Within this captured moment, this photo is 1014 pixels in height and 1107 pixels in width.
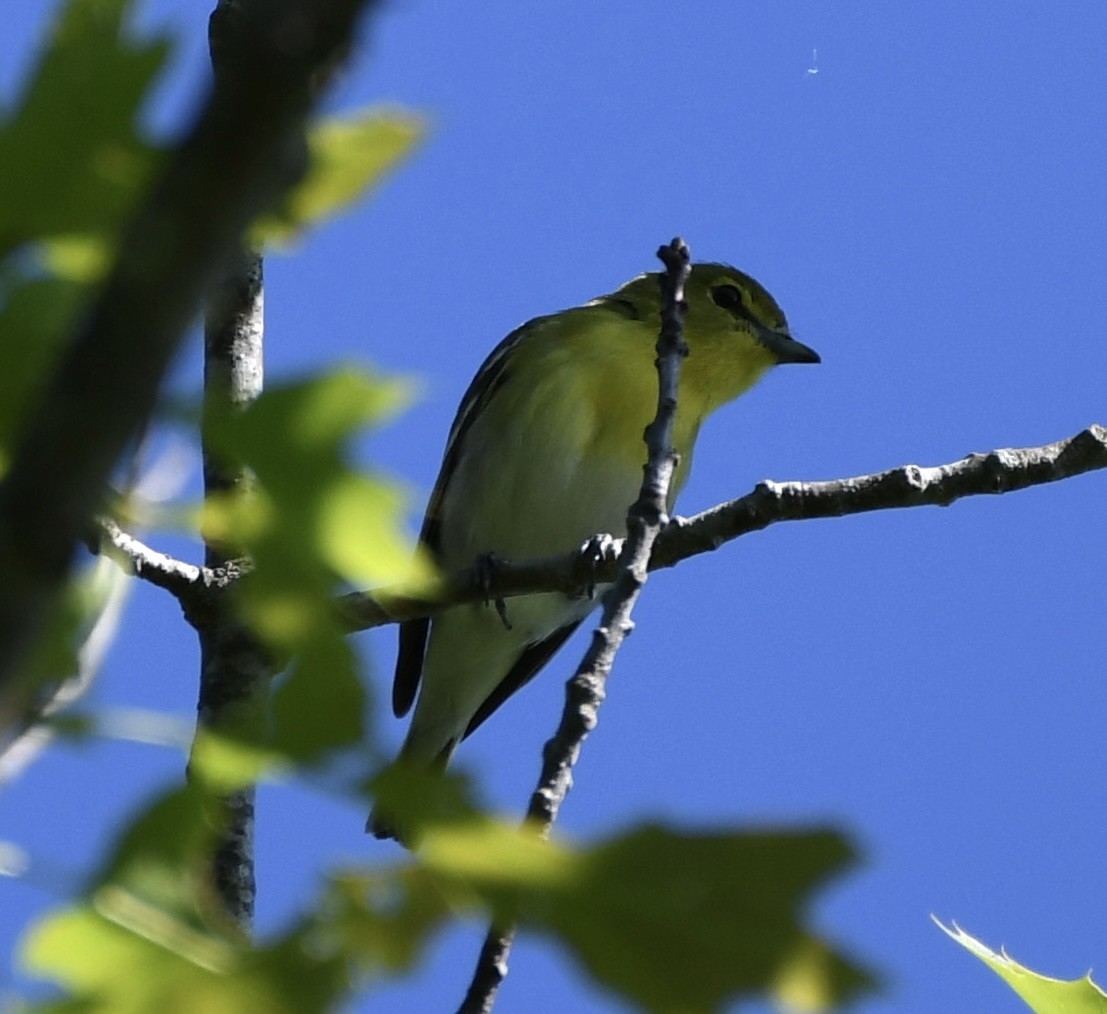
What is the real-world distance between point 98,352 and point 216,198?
0.25 ft

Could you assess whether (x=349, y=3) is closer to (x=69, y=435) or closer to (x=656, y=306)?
(x=69, y=435)

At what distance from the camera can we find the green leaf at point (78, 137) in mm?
812

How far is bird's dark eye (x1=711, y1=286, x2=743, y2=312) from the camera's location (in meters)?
7.54

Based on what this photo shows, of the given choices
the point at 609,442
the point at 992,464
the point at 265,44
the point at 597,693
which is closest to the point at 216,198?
the point at 265,44

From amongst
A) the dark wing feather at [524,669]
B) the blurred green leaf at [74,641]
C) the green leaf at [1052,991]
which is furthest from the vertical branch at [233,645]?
the dark wing feather at [524,669]

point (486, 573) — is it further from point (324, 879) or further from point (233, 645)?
point (324, 879)

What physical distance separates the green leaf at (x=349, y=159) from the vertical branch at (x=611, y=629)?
19.9 inches

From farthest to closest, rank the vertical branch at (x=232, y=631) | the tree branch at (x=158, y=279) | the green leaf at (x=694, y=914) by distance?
the vertical branch at (x=232, y=631) < the green leaf at (x=694, y=914) < the tree branch at (x=158, y=279)

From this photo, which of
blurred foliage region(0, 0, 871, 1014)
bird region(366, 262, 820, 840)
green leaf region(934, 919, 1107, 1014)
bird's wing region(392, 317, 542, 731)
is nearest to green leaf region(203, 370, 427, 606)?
blurred foliage region(0, 0, 871, 1014)

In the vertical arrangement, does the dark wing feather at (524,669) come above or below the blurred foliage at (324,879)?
above

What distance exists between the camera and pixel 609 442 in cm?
650

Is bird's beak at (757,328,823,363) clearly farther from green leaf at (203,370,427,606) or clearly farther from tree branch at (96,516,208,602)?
green leaf at (203,370,427,606)

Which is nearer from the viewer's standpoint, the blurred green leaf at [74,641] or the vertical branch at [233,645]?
the blurred green leaf at [74,641]

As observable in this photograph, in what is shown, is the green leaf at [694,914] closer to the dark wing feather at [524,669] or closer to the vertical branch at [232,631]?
the vertical branch at [232,631]
